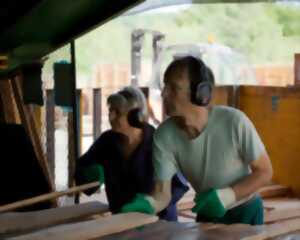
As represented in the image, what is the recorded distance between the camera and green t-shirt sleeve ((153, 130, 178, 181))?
1974 millimetres

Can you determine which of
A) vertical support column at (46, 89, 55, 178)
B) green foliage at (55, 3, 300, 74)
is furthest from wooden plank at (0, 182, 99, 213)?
green foliage at (55, 3, 300, 74)

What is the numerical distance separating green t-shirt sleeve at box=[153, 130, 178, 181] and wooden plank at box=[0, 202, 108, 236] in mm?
325

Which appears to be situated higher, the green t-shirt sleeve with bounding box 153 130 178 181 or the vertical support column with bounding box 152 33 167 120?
the vertical support column with bounding box 152 33 167 120

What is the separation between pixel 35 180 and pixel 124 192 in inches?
21.1

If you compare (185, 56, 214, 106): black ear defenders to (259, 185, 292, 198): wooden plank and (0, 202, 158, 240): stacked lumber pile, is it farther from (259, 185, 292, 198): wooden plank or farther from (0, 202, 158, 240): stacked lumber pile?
(259, 185, 292, 198): wooden plank

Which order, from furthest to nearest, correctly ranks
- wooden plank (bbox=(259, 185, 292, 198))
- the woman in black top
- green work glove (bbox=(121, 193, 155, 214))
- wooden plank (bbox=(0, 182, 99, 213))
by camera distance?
wooden plank (bbox=(259, 185, 292, 198))
the woman in black top
wooden plank (bbox=(0, 182, 99, 213))
green work glove (bbox=(121, 193, 155, 214))

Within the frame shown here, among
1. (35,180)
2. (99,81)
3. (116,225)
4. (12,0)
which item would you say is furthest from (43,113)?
(99,81)

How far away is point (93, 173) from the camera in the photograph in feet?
8.11

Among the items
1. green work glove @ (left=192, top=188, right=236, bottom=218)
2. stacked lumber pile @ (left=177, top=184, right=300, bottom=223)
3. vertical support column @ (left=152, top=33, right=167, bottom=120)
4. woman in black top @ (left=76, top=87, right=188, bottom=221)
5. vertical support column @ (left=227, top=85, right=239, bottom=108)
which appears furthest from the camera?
vertical support column @ (left=152, top=33, right=167, bottom=120)

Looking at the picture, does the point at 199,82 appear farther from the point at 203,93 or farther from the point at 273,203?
the point at 273,203

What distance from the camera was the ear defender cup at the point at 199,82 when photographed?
6.02ft

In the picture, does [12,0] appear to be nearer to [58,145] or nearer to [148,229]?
[148,229]

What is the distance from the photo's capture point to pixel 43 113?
420cm

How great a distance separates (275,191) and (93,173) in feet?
8.51
